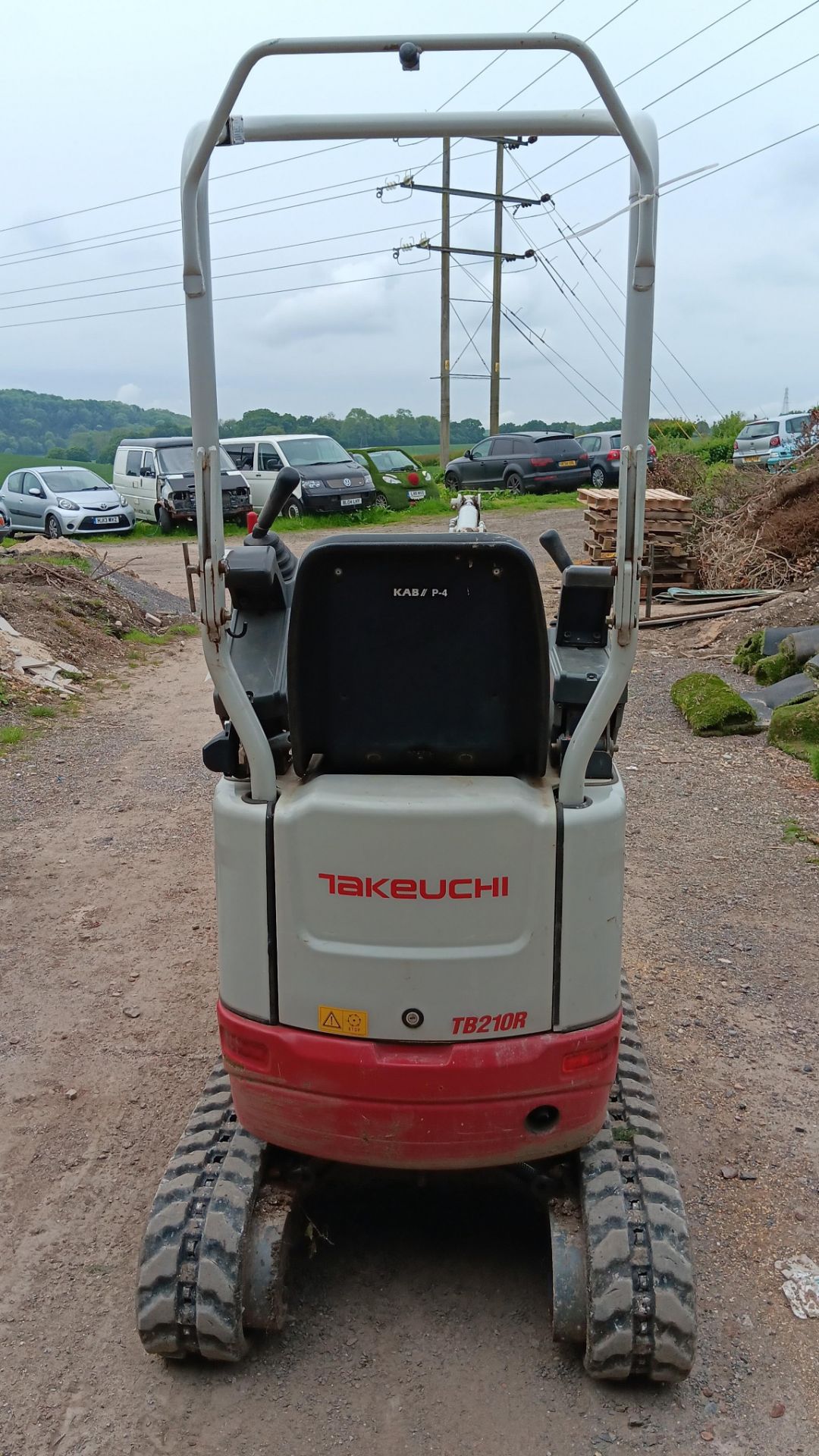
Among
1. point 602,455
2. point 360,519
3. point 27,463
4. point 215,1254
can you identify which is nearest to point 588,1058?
point 215,1254

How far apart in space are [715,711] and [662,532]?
18.6 feet

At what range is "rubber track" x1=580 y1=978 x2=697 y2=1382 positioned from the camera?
9.18 feet

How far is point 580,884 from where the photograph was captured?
110 inches

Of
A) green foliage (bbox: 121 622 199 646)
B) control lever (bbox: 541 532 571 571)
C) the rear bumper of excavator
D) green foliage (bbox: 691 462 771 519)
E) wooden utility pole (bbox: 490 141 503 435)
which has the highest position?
wooden utility pole (bbox: 490 141 503 435)

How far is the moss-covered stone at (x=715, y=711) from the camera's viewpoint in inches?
352

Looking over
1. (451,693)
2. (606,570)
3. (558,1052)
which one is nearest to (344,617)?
(451,693)

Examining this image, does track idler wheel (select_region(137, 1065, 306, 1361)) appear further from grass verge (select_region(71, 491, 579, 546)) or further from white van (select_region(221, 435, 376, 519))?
white van (select_region(221, 435, 376, 519))

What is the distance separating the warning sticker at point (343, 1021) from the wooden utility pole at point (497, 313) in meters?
28.0

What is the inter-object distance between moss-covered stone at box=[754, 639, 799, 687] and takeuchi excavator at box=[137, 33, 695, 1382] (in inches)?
303

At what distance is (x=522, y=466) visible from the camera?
27.7m

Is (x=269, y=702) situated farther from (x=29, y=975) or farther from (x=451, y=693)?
(x=29, y=975)

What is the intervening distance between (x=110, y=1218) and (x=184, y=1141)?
0.61m

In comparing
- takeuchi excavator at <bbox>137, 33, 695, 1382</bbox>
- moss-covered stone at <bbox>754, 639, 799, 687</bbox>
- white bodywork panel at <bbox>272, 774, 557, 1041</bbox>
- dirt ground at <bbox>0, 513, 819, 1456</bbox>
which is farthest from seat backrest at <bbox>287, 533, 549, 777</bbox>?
moss-covered stone at <bbox>754, 639, 799, 687</bbox>

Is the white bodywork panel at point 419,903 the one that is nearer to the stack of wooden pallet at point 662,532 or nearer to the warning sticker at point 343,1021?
the warning sticker at point 343,1021
